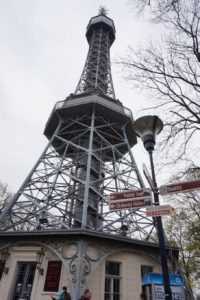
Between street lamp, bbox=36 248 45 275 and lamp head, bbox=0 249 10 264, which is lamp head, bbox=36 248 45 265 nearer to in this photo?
street lamp, bbox=36 248 45 275

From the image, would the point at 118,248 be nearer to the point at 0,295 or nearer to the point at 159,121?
the point at 0,295

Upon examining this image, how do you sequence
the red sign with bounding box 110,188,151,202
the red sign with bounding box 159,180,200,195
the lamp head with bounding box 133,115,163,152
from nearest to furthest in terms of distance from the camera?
the red sign with bounding box 159,180,200,195, the red sign with bounding box 110,188,151,202, the lamp head with bounding box 133,115,163,152

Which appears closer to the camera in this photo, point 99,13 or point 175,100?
point 175,100

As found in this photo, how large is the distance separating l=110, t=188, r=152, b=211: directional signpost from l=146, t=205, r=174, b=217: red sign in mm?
185

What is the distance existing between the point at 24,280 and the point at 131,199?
333 inches

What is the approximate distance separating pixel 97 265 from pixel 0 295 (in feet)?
14.3

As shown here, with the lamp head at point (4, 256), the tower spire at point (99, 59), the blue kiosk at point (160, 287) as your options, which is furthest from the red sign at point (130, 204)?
the tower spire at point (99, 59)

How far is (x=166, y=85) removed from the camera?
8398 mm

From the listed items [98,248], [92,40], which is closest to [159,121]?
[98,248]

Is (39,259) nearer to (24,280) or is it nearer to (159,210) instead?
(24,280)

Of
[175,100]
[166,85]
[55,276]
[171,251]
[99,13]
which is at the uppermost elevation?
[99,13]

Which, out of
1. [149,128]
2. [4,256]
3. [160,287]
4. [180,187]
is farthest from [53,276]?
[149,128]

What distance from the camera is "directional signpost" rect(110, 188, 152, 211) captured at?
461 centimetres

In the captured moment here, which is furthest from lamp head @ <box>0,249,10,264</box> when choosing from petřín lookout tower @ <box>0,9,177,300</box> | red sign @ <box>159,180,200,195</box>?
red sign @ <box>159,180,200,195</box>
